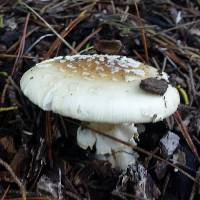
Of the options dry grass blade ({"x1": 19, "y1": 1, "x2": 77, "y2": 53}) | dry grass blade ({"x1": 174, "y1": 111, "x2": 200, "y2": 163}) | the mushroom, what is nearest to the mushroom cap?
the mushroom

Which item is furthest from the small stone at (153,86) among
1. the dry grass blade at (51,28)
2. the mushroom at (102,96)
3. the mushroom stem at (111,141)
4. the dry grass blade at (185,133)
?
the dry grass blade at (51,28)

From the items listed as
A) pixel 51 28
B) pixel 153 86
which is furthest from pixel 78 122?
pixel 51 28

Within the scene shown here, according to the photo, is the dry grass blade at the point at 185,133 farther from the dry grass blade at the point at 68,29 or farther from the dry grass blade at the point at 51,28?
the dry grass blade at the point at 68,29

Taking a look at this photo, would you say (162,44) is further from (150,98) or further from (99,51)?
(150,98)

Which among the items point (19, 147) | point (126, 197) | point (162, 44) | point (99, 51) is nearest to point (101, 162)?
point (126, 197)

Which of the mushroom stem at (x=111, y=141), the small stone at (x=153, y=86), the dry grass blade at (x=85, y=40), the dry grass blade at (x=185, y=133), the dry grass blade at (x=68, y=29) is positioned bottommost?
→ the dry grass blade at (x=185, y=133)

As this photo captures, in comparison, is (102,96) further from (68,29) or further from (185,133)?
(68,29)

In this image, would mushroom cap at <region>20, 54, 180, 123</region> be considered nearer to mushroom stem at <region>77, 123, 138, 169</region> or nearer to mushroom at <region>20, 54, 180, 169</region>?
mushroom at <region>20, 54, 180, 169</region>

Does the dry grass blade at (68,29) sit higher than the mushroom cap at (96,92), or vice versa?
the mushroom cap at (96,92)
